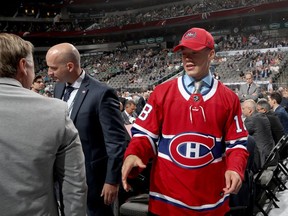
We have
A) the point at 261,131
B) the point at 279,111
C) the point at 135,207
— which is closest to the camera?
the point at 135,207

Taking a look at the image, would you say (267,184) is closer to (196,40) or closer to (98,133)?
(98,133)

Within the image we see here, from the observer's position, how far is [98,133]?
7.34 feet

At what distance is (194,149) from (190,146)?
0.08 feet

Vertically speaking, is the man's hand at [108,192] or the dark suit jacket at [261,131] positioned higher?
the man's hand at [108,192]

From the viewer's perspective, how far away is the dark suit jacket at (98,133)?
2.16 metres

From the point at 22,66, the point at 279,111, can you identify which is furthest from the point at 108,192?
the point at 279,111

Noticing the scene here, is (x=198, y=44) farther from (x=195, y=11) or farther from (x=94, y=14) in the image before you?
(x=94, y=14)

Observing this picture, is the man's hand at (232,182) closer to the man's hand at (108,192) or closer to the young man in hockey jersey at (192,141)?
the young man in hockey jersey at (192,141)

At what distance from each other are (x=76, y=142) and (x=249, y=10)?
91.2 ft

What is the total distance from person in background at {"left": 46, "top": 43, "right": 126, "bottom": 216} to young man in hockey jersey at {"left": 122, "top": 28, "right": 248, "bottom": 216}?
0.39m

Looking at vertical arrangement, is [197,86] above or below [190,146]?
above

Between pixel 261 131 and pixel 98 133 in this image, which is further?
pixel 261 131

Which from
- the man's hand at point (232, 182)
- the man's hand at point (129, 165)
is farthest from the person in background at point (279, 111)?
the man's hand at point (129, 165)

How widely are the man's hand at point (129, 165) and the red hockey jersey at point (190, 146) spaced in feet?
0.14
